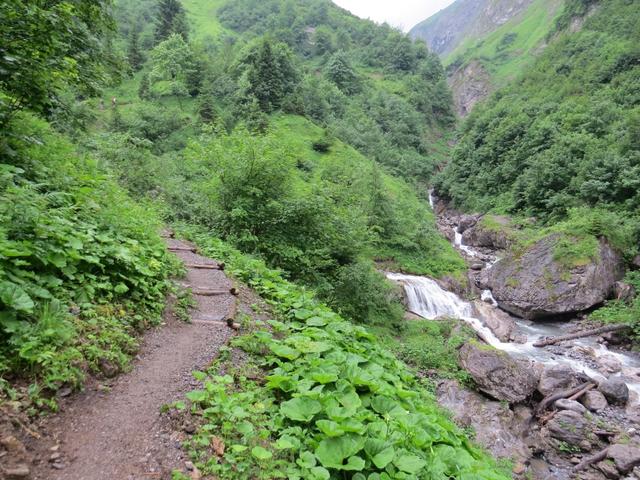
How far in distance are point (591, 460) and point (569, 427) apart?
Result: 1.14 m

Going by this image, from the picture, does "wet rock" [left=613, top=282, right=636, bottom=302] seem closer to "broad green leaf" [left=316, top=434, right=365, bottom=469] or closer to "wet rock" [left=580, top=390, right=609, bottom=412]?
"wet rock" [left=580, top=390, right=609, bottom=412]

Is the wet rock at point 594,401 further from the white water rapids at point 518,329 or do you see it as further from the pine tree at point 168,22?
the pine tree at point 168,22

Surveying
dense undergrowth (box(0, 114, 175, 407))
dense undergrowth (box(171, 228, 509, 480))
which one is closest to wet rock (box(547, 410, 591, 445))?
dense undergrowth (box(171, 228, 509, 480))

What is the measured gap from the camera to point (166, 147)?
3094 cm

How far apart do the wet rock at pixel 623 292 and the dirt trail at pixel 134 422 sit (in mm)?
22311

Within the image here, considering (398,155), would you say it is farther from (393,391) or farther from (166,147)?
(393,391)

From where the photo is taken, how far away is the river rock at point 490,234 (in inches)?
1148

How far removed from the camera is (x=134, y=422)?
3.54m

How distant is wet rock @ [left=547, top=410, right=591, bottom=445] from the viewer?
11.6 meters

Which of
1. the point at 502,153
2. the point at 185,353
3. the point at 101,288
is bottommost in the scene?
the point at 185,353

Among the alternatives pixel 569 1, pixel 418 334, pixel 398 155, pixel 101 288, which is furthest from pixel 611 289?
pixel 569 1

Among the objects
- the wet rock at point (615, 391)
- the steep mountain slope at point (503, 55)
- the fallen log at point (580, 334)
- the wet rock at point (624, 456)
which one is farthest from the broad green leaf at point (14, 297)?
the steep mountain slope at point (503, 55)

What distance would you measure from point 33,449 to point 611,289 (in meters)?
25.0

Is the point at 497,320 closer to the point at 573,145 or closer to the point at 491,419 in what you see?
the point at 491,419
